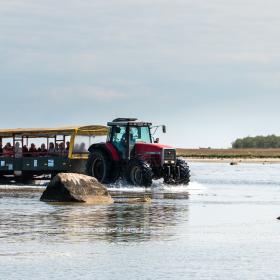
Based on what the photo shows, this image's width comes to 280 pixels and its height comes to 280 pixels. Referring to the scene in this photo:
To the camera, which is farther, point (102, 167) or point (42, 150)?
point (42, 150)

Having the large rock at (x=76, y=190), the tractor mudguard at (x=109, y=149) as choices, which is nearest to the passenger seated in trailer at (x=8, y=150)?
the tractor mudguard at (x=109, y=149)

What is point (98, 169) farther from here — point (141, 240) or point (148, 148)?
point (141, 240)

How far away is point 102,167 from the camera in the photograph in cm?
4241

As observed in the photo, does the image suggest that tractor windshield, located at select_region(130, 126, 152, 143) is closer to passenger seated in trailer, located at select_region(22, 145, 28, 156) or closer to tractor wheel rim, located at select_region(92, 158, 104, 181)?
Result: tractor wheel rim, located at select_region(92, 158, 104, 181)

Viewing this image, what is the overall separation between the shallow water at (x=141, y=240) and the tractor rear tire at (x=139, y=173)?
26.2 feet

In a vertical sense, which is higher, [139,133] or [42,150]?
[139,133]

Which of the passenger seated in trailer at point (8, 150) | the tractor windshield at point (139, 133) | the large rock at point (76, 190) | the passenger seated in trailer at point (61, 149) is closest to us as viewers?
the large rock at point (76, 190)

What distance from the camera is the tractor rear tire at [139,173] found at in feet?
130

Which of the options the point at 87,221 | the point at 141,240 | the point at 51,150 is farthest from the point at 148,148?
the point at 141,240

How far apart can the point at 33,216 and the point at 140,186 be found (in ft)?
50.3

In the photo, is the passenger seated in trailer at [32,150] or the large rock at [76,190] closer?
the large rock at [76,190]

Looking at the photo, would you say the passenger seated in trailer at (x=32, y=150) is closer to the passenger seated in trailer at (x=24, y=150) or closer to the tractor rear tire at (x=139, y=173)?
the passenger seated in trailer at (x=24, y=150)

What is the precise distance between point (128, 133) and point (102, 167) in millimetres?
2114

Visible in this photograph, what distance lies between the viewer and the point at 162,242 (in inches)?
760
